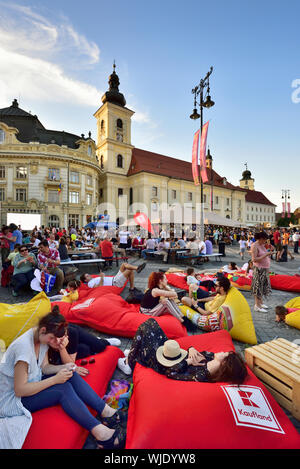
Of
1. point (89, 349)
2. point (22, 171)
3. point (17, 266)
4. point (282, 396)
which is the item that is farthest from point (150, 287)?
point (22, 171)

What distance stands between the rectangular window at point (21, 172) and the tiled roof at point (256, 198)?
201 ft

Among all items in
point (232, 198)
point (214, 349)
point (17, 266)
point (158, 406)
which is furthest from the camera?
point (232, 198)

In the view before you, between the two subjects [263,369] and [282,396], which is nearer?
[282,396]

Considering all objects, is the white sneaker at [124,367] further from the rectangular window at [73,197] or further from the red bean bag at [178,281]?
the rectangular window at [73,197]

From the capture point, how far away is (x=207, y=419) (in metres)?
1.78

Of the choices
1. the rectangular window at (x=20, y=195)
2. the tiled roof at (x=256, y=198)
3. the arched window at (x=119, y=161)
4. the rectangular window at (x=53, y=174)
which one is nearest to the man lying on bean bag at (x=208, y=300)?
the rectangular window at (x=53, y=174)

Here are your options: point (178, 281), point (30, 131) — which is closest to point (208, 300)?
point (178, 281)

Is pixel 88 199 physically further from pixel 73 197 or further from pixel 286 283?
pixel 286 283

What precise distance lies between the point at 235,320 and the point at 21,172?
34027 millimetres

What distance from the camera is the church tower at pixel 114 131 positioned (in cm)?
3816

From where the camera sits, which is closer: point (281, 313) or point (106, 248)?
point (281, 313)

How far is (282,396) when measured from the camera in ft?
7.95
